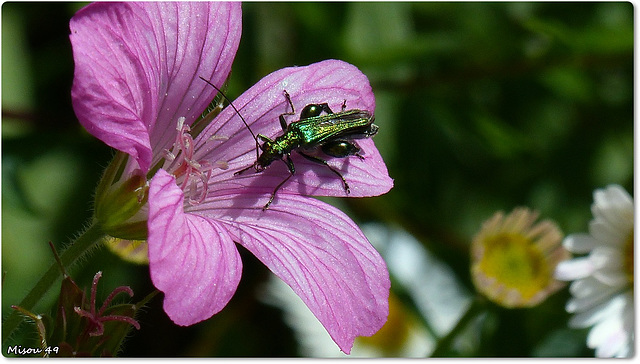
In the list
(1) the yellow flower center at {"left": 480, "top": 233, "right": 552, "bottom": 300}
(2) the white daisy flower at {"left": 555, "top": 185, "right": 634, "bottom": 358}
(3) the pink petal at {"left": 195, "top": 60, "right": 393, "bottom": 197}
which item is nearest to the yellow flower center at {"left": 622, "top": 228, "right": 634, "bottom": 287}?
(2) the white daisy flower at {"left": 555, "top": 185, "right": 634, "bottom": 358}

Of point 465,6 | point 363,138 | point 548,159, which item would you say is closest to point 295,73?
point 363,138

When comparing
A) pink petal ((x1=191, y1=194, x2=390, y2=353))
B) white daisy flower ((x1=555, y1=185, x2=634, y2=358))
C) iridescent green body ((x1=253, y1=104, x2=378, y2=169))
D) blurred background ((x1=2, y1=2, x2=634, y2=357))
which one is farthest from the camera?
blurred background ((x1=2, y1=2, x2=634, y2=357))

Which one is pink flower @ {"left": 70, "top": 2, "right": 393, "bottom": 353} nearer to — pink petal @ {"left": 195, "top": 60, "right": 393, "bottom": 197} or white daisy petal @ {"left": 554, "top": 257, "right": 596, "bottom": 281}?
pink petal @ {"left": 195, "top": 60, "right": 393, "bottom": 197}

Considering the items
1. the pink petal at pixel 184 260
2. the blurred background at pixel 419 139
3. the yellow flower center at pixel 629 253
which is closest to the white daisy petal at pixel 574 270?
the yellow flower center at pixel 629 253

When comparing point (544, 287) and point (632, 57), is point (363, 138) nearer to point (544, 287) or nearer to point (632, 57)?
point (544, 287)

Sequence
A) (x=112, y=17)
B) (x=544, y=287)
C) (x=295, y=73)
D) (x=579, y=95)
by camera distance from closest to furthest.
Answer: (x=112, y=17) → (x=295, y=73) → (x=544, y=287) → (x=579, y=95)

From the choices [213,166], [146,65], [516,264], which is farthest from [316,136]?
[516,264]
